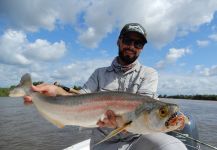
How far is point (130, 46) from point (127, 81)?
545mm

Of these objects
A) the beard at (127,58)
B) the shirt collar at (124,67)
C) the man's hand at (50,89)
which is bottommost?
the man's hand at (50,89)

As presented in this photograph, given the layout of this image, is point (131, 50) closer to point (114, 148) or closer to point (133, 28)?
point (133, 28)

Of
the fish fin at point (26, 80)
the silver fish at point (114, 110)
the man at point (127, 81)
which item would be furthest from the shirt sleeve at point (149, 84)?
the fish fin at point (26, 80)

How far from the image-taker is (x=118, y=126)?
4.07m

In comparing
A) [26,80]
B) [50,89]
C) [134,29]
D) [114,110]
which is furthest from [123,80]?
[26,80]

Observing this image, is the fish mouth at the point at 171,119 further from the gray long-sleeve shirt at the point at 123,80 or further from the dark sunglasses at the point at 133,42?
the dark sunglasses at the point at 133,42

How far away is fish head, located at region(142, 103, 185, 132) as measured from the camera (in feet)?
12.3

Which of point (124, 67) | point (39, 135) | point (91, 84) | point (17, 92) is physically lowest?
point (39, 135)

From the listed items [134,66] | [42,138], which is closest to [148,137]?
[134,66]

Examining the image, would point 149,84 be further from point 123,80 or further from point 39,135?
point 39,135

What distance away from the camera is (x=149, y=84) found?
5230 mm

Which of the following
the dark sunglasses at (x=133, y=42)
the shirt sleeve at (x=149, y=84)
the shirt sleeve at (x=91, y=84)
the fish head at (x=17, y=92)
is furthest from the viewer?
the shirt sleeve at (x=91, y=84)

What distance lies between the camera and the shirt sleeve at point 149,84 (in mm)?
5152

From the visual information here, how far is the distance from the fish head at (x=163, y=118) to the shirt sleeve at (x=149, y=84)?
4.38ft
